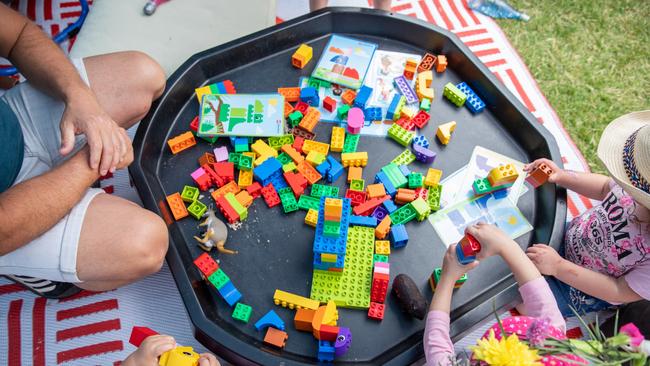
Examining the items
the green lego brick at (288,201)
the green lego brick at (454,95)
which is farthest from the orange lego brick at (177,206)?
the green lego brick at (454,95)

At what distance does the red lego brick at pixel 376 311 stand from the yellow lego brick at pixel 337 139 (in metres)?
0.39

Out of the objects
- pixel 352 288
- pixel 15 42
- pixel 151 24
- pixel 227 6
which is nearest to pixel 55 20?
pixel 151 24

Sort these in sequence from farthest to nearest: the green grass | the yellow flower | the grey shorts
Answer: the green grass < the grey shorts < the yellow flower

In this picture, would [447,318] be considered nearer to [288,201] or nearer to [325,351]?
[325,351]

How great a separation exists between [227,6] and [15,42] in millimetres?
671

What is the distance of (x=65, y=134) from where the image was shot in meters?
0.88

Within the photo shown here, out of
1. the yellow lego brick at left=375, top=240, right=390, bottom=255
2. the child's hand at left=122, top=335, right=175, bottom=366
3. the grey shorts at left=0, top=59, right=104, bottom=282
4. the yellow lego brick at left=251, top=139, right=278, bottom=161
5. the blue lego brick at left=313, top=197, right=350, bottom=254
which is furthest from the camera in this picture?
the yellow lego brick at left=251, top=139, right=278, bottom=161

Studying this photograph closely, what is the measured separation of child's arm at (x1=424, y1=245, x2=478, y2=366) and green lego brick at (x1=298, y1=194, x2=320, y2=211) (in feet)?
1.11

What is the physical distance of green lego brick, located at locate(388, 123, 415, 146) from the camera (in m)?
1.20

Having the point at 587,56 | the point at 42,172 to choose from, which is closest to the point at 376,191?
the point at 42,172

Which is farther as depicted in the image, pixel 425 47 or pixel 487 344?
pixel 425 47

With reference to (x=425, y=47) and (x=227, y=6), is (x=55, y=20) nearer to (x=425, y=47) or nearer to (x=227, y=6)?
(x=227, y=6)

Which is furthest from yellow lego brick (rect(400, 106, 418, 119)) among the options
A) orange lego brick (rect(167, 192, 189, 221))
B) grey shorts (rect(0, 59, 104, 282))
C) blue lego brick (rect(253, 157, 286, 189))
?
grey shorts (rect(0, 59, 104, 282))

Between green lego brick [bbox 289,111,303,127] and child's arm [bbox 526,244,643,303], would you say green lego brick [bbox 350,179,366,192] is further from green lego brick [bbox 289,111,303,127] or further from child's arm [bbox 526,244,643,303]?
child's arm [bbox 526,244,643,303]
